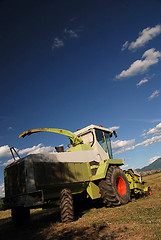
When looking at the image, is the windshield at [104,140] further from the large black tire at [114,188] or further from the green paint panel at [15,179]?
the green paint panel at [15,179]

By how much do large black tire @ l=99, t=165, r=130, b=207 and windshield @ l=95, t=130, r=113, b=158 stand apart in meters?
1.66

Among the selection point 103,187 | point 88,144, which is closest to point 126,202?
point 103,187

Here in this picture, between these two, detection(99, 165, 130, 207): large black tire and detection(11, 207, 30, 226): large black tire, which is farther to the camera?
detection(99, 165, 130, 207): large black tire

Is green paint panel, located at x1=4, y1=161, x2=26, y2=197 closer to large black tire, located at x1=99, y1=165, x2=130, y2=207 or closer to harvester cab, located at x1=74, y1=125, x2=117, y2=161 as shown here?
large black tire, located at x1=99, y1=165, x2=130, y2=207

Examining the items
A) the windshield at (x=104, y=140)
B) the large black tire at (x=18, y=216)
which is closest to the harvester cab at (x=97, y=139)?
the windshield at (x=104, y=140)

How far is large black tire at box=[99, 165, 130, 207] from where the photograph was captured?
757 cm

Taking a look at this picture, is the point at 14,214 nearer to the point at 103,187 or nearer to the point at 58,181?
the point at 58,181

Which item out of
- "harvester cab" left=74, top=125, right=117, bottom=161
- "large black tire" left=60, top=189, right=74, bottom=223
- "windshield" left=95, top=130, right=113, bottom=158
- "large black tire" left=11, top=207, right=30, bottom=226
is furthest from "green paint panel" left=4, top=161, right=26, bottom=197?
"windshield" left=95, top=130, right=113, bottom=158

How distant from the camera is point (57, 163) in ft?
22.8

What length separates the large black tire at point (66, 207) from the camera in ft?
19.6

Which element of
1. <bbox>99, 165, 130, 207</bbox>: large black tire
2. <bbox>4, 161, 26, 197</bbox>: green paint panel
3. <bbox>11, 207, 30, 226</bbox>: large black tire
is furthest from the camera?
<bbox>99, 165, 130, 207</bbox>: large black tire

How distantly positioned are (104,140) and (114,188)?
10.2ft

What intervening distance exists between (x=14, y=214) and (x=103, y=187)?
3.53 m

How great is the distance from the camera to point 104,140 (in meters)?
10.5
